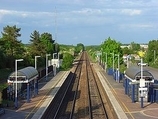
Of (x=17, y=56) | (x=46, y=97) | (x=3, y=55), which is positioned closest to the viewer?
(x=46, y=97)

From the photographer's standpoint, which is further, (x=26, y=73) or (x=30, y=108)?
(x=26, y=73)

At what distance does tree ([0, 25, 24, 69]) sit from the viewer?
63.3 metres

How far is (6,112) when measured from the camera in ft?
83.5

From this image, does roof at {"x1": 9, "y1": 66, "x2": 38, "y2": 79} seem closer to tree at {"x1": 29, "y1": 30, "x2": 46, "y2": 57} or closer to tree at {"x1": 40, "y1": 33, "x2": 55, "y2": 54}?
tree at {"x1": 29, "y1": 30, "x2": 46, "y2": 57}

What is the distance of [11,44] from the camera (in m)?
65.2

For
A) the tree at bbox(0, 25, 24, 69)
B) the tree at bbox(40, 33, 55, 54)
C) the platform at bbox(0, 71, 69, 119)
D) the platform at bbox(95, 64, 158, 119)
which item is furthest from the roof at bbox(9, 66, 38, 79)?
the tree at bbox(40, 33, 55, 54)

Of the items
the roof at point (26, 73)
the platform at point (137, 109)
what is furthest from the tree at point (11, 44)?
the platform at point (137, 109)

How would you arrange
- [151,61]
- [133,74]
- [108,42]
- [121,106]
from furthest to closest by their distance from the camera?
[151,61], [108,42], [133,74], [121,106]

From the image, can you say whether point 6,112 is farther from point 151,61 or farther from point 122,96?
point 151,61

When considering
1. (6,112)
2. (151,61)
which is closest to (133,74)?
(6,112)

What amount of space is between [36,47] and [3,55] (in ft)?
66.7

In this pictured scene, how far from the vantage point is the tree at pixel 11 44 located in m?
63.3

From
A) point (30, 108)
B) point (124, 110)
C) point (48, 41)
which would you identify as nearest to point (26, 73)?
point (30, 108)

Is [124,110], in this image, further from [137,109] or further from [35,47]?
[35,47]
